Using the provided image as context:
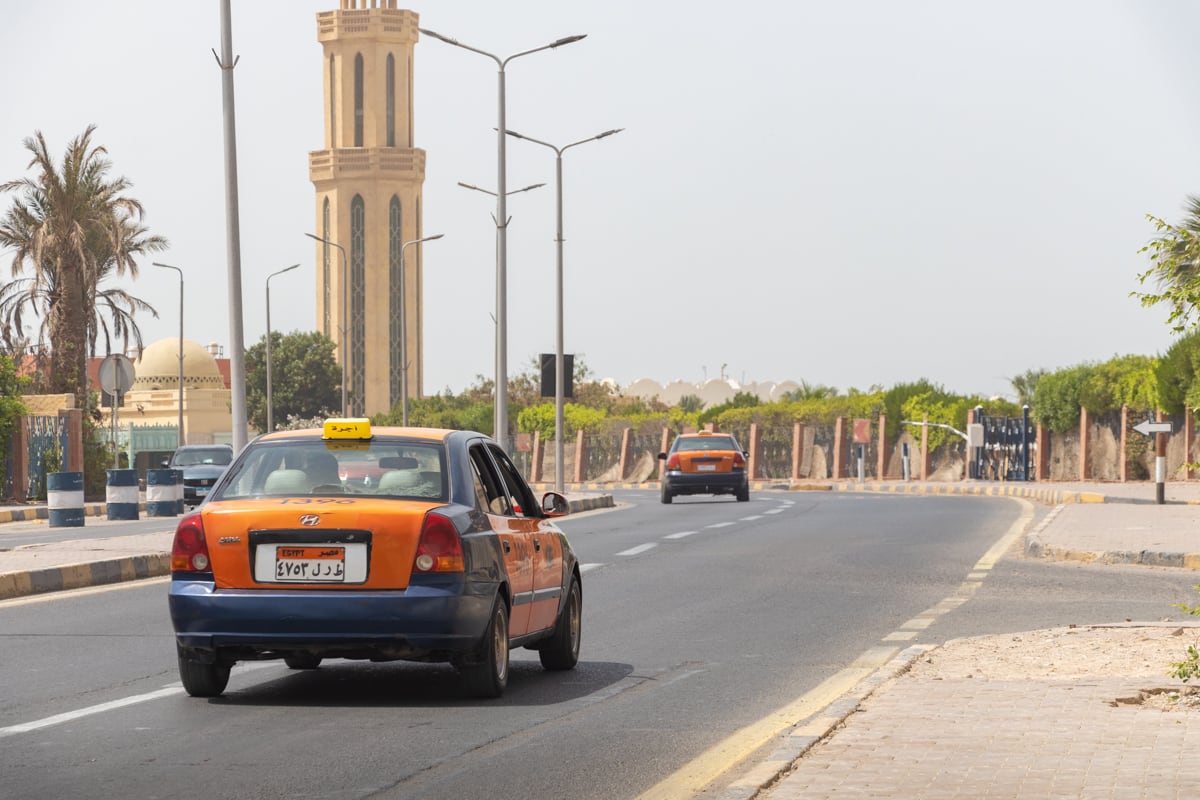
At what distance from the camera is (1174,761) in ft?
24.2

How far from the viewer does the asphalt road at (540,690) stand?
303 inches

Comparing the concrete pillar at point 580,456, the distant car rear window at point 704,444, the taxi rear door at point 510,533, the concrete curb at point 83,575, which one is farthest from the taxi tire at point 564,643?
the concrete pillar at point 580,456

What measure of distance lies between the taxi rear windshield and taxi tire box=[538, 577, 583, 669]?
1602 mm

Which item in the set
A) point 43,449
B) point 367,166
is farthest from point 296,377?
point 43,449

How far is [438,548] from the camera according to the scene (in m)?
9.59

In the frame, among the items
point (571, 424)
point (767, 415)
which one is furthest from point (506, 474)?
point (571, 424)

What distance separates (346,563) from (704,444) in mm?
32621

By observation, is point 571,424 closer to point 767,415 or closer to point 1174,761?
point 767,415

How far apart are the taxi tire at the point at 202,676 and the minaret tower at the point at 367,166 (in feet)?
384

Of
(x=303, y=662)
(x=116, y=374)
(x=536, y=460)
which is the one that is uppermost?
(x=116, y=374)

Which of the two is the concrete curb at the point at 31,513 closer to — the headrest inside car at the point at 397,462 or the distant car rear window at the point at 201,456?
the distant car rear window at the point at 201,456

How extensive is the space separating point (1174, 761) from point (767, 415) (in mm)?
68151

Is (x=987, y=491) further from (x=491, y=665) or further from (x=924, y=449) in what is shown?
(x=491, y=665)

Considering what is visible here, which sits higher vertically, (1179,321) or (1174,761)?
(1179,321)
